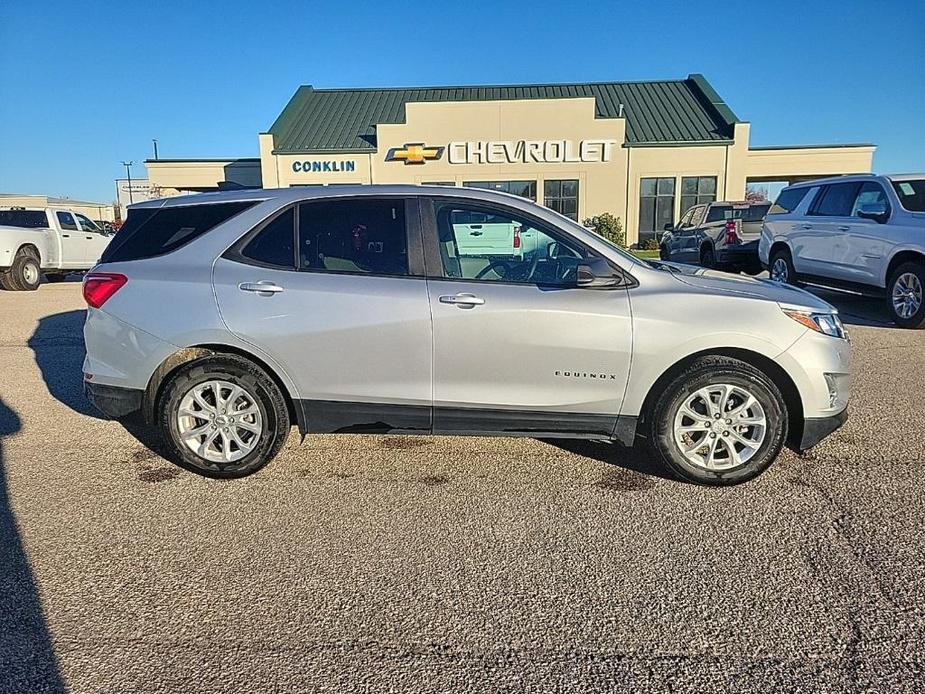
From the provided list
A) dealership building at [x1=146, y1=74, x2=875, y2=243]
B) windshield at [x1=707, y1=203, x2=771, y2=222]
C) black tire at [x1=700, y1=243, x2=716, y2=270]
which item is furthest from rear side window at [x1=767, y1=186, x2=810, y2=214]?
dealership building at [x1=146, y1=74, x2=875, y2=243]

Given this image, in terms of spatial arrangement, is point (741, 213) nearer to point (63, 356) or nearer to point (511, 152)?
point (63, 356)

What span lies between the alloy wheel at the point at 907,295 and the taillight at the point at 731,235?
5.45 metres

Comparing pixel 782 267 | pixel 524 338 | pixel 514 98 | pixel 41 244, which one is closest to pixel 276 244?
pixel 524 338

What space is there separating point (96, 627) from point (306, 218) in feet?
8.24

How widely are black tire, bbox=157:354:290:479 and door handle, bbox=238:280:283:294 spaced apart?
440mm

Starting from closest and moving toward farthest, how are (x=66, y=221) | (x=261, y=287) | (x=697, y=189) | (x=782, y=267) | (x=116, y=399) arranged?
(x=261, y=287)
(x=116, y=399)
(x=782, y=267)
(x=66, y=221)
(x=697, y=189)

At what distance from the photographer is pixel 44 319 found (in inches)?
405

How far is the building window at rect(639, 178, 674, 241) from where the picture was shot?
1169 inches

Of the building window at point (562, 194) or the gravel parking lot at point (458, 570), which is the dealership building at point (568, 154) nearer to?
the building window at point (562, 194)

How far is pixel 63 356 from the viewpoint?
762 cm

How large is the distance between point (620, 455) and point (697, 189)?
28395 mm

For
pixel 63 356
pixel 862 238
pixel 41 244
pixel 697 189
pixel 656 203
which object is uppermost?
pixel 697 189

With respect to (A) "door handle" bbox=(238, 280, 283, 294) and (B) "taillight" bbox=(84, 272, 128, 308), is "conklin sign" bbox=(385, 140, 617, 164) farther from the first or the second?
(A) "door handle" bbox=(238, 280, 283, 294)

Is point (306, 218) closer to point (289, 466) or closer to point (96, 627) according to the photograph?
point (289, 466)
